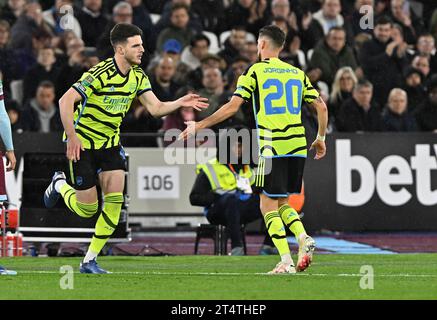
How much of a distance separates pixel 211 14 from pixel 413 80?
4.09m

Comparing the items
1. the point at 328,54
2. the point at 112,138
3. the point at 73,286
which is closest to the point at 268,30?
the point at 112,138

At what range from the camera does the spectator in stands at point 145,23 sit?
22.1 meters

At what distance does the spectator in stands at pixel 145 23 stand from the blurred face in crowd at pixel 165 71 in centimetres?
146

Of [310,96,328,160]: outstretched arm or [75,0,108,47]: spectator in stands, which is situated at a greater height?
[75,0,108,47]: spectator in stands

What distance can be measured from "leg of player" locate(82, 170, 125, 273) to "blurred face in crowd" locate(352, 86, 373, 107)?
886 centimetres

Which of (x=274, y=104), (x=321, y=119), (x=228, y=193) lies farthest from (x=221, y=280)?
(x=228, y=193)

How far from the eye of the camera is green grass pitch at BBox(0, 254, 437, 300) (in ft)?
33.8

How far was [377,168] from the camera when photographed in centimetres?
2025

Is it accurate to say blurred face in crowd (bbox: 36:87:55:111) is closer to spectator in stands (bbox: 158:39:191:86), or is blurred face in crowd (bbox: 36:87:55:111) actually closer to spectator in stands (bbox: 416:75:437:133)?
spectator in stands (bbox: 158:39:191:86)

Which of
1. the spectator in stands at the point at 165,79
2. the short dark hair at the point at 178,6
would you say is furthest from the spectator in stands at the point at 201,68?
the short dark hair at the point at 178,6

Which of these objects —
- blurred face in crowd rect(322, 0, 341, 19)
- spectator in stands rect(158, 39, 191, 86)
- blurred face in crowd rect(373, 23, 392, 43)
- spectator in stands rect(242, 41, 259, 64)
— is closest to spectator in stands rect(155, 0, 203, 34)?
spectator in stands rect(158, 39, 191, 86)

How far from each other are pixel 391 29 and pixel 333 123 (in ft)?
9.66

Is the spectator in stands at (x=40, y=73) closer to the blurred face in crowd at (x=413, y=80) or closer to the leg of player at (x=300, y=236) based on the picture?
the blurred face in crowd at (x=413, y=80)

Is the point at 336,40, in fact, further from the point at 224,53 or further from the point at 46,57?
the point at 46,57
